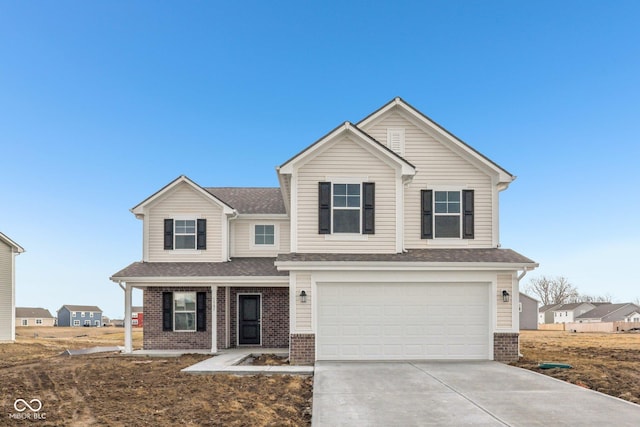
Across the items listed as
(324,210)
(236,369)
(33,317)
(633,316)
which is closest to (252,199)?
(324,210)

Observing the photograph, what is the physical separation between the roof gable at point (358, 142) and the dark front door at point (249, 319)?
6452mm

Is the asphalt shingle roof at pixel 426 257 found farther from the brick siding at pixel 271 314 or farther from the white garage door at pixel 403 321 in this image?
the brick siding at pixel 271 314

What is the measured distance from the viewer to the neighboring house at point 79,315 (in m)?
87.9

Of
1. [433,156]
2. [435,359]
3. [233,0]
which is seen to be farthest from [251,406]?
[233,0]

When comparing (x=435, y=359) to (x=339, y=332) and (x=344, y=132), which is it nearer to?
(x=339, y=332)

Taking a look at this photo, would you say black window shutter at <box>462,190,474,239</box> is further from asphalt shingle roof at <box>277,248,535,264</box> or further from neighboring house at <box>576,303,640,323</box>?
neighboring house at <box>576,303,640,323</box>

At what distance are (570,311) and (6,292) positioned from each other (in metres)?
73.0

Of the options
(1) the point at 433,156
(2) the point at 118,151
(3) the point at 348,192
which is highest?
(2) the point at 118,151

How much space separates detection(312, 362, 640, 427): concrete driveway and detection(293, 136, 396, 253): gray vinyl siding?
144 inches

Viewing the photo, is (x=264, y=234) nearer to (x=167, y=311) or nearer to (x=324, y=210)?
(x=167, y=311)

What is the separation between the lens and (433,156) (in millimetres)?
15883

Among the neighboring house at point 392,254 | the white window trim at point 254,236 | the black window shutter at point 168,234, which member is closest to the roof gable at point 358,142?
the neighboring house at point 392,254

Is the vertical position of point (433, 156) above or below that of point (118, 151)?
below

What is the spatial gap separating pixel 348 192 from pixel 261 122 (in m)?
15.0
